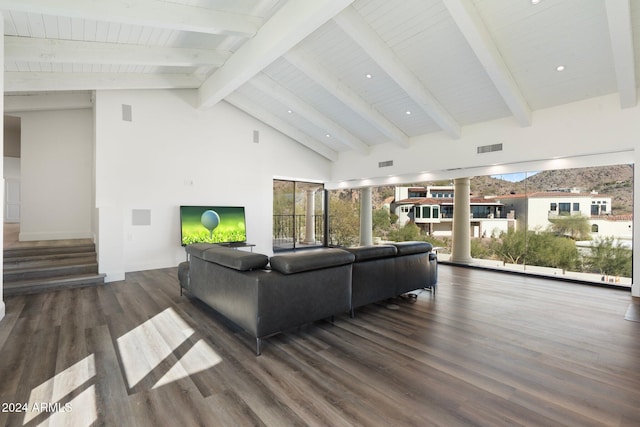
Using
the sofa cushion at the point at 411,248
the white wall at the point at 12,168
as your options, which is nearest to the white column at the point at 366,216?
the sofa cushion at the point at 411,248

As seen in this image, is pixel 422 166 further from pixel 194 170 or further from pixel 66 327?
pixel 66 327

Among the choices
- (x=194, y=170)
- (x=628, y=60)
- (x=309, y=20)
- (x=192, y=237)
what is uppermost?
(x=309, y=20)

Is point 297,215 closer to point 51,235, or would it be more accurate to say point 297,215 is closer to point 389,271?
point 389,271

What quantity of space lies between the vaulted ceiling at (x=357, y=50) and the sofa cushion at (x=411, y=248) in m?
2.69

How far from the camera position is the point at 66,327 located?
3.22 m

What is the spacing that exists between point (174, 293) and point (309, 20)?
4.05 meters

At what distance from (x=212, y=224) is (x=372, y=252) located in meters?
4.50

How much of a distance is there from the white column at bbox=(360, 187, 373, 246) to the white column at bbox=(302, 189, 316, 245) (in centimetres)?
151

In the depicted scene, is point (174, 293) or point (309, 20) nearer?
point (309, 20)

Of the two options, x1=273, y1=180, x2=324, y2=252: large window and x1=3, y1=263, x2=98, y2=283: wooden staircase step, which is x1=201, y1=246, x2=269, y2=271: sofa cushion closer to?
x1=3, y1=263, x2=98, y2=283: wooden staircase step

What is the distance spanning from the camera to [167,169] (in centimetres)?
660

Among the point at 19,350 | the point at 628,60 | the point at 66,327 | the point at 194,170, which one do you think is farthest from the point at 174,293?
the point at 628,60

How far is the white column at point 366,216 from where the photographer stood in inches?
372

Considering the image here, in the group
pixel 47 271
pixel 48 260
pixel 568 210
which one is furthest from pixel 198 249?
pixel 568 210
